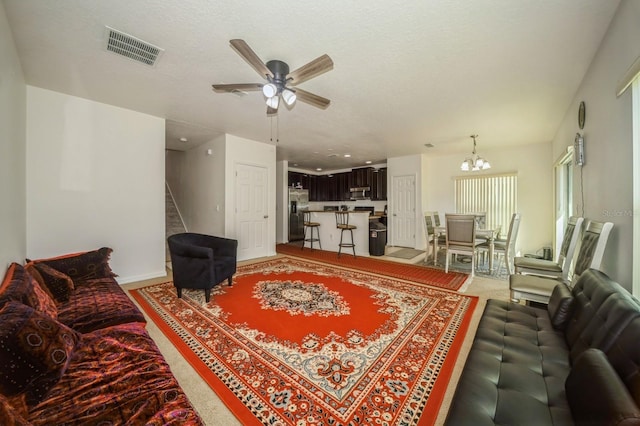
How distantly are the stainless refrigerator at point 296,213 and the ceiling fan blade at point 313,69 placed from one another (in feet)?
19.3

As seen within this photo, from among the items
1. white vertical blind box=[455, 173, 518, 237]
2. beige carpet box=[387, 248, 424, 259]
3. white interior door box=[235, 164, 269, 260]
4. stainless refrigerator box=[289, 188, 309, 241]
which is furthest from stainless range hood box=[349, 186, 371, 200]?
white interior door box=[235, 164, 269, 260]

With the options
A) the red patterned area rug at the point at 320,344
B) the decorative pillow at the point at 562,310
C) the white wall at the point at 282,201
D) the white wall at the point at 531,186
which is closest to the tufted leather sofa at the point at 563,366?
Answer: the decorative pillow at the point at 562,310

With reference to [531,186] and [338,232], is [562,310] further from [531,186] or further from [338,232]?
[531,186]

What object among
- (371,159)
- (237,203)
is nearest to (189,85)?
(237,203)

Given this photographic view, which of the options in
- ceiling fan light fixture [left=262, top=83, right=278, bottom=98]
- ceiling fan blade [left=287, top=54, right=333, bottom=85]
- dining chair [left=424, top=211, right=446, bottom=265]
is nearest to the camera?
ceiling fan blade [left=287, top=54, right=333, bottom=85]

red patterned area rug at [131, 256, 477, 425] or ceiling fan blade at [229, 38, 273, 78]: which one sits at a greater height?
ceiling fan blade at [229, 38, 273, 78]

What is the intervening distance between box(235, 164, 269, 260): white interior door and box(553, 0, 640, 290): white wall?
16.6 ft

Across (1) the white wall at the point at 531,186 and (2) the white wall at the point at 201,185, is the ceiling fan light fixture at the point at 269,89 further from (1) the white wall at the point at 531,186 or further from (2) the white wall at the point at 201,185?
(1) the white wall at the point at 531,186

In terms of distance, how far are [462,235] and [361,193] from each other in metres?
4.54

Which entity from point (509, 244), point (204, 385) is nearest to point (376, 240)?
point (509, 244)

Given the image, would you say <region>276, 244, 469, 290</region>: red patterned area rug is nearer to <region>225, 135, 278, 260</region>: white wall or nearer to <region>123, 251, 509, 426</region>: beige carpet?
<region>123, 251, 509, 426</region>: beige carpet

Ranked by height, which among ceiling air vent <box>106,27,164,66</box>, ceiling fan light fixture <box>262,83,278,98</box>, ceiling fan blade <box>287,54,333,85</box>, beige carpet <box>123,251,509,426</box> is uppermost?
ceiling air vent <box>106,27,164,66</box>

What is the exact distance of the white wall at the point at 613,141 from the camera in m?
1.65

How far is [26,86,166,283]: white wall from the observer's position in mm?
3062
